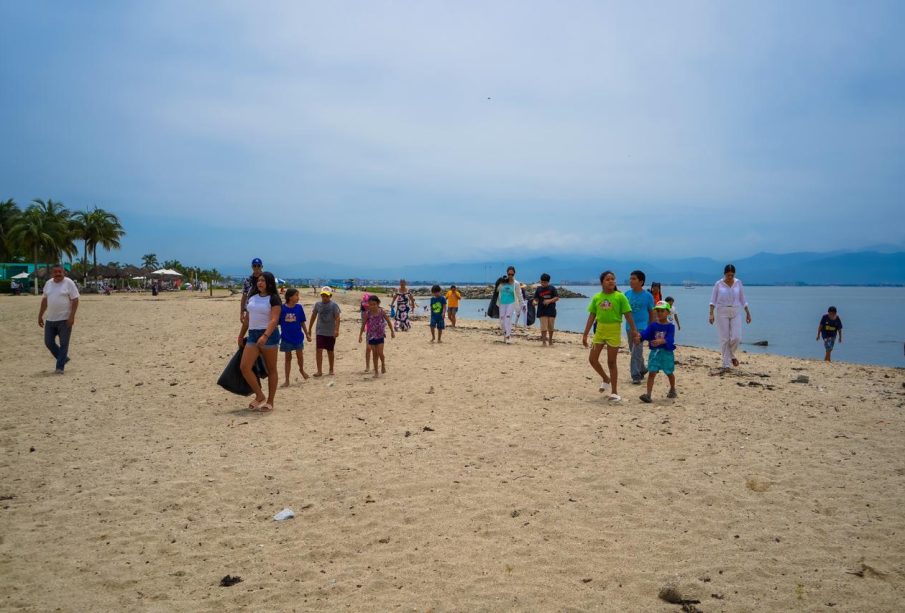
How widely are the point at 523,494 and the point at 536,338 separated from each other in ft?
43.8

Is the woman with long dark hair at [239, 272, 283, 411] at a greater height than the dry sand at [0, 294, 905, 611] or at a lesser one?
greater

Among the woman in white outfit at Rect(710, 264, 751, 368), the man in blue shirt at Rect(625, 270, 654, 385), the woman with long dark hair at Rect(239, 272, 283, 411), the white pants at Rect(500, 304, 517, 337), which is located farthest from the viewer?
the white pants at Rect(500, 304, 517, 337)

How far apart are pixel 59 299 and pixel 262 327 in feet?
18.7

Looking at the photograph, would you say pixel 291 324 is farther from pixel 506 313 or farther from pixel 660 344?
pixel 506 313

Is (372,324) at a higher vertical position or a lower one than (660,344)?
higher

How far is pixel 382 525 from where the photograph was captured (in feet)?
15.3

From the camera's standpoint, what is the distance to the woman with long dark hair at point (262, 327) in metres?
7.94

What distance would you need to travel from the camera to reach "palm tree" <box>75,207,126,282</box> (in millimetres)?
61688

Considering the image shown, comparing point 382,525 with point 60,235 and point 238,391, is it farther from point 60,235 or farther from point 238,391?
point 60,235

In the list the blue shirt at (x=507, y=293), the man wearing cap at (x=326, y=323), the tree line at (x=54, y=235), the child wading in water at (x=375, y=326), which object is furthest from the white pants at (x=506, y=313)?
the tree line at (x=54, y=235)

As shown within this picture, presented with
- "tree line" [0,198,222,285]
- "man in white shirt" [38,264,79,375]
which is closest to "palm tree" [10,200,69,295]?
"tree line" [0,198,222,285]

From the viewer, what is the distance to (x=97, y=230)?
62.1 metres

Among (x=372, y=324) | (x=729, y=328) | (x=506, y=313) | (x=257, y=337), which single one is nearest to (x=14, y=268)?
(x=506, y=313)

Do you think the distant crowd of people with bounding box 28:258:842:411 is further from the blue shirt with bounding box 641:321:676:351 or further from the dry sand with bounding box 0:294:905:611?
the dry sand with bounding box 0:294:905:611
